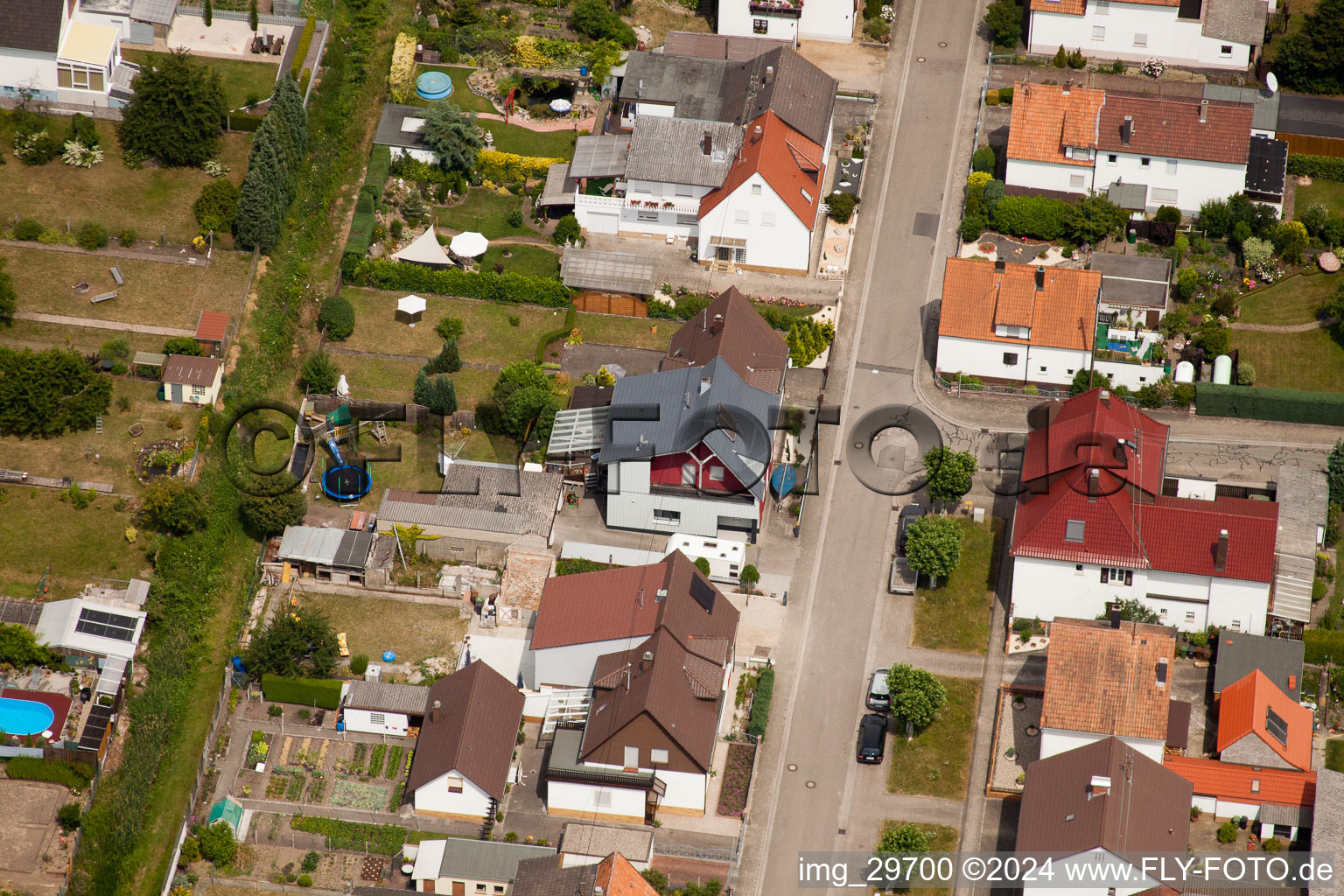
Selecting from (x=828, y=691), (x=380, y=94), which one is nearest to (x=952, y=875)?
(x=828, y=691)

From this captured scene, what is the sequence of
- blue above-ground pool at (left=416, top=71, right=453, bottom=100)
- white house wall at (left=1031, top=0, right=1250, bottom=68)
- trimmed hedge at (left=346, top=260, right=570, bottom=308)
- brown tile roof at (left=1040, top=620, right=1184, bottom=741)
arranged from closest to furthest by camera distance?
1. brown tile roof at (left=1040, top=620, right=1184, bottom=741)
2. trimmed hedge at (left=346, top=260, right=570, bottom=308)
3. white house wall at (left=1031, top=0, right=1250, bottom=68)
4. blue above-ground pool at (left=416, top=71, right=453, bottom=100)

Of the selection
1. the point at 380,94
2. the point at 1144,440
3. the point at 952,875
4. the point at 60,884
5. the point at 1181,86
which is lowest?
the point at 60,884

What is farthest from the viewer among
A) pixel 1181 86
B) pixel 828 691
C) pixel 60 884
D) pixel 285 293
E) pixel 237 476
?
pixel 1181 86

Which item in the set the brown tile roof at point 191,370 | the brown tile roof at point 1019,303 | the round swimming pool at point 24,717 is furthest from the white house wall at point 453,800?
Result: the brown tile roof at point 1019,303

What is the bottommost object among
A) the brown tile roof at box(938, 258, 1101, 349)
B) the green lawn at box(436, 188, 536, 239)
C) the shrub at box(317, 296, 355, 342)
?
the shrub at box(317, 296, 355, 342)

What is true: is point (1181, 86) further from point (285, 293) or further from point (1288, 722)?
point (285, 293)

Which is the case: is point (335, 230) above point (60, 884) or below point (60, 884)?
above

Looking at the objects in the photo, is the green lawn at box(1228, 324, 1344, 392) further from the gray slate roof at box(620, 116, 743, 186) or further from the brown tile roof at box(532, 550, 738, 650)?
the brown tile roof at box(532, 550, 738, 650)

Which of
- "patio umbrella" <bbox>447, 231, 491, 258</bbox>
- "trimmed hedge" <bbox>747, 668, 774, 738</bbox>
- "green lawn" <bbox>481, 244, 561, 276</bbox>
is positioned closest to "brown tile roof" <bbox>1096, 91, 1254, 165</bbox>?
"green lawn" <bbox>481, 244, 561, 276</bbox>
